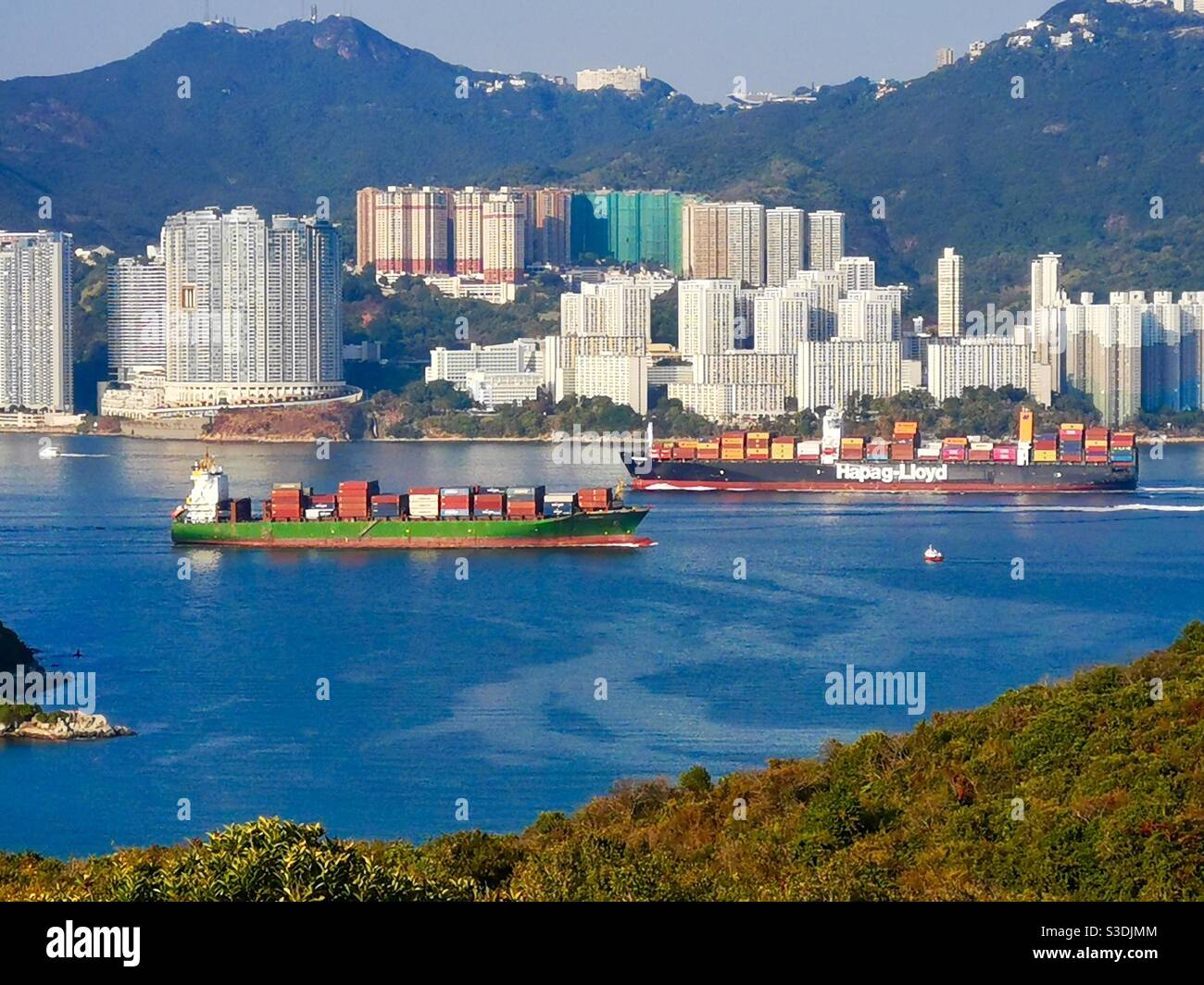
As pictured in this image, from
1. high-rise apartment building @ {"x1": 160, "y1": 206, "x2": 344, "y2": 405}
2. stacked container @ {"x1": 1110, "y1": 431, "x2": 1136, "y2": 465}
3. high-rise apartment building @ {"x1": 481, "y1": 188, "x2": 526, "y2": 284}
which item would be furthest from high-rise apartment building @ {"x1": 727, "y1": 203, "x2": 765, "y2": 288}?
stacked container @ {"x1": 1110, "y1": 431, "x2": 1136, "y2": 465}

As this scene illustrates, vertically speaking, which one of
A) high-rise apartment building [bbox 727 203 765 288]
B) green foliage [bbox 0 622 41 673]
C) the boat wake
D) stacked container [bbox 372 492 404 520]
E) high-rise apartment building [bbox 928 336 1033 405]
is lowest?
green foliage [bbox 0 622 41 673]

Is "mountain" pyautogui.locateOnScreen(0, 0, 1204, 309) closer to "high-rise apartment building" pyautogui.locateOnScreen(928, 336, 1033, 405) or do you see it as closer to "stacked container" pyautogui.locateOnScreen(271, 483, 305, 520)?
"high-rise apartment building" pyautogui.locateOnScreen(928, 336, 1033, 405)

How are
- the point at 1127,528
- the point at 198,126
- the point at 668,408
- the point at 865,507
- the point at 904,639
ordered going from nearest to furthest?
1. the point at 904,639
2. the point at 1127,528
3. the point at 865,507
4. the point at 668,408
5. the point at 198,126

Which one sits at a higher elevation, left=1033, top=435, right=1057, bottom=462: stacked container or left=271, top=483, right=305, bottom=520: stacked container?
left=1033, top=435, right=1057, bottom=462: stacked container

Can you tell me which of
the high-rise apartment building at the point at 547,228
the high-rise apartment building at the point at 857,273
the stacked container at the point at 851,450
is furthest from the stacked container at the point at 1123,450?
the high-rise apartment building at the point at 547,228

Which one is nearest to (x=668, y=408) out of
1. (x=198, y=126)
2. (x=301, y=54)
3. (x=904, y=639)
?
(x=904, y=639)

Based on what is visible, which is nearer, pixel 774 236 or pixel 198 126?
pixel 774 236

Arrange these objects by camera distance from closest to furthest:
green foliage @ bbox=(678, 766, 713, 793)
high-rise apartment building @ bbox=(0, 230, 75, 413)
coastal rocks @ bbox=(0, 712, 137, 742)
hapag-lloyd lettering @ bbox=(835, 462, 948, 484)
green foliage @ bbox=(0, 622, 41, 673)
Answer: green foliage @ bbox=(678, 766, 713, 793) → coastal rocks @ bbox=(0, 712, 137, 742) → green foliage @ bbox=(0, 622, 41, 673) → hapag-lloyd lettering @ bbox=(835, 462, 948, 484) → high-rise apartment building @ bbox=(0, 230, 75, 413)
